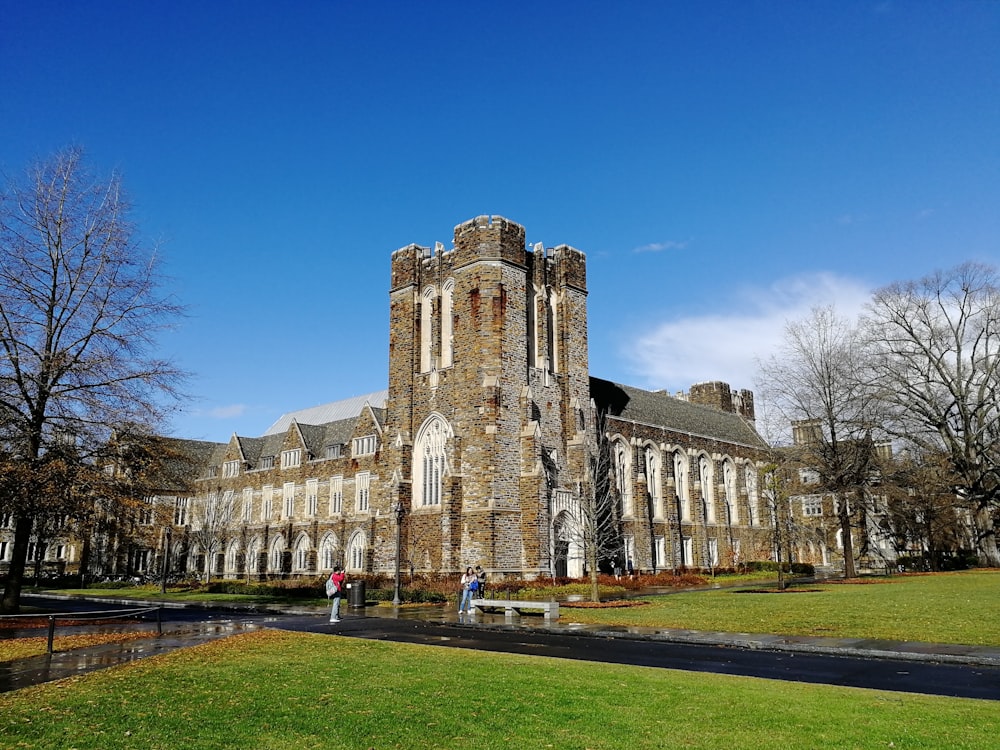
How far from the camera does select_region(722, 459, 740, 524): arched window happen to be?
59425 mm

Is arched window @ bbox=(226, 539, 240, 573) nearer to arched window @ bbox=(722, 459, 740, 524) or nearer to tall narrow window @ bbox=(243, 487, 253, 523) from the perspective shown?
tall narrow window @ bbox=(243, 487, 253, 523)

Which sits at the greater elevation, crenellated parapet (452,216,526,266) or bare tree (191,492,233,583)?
crenellated parapet (452,216,526,266)

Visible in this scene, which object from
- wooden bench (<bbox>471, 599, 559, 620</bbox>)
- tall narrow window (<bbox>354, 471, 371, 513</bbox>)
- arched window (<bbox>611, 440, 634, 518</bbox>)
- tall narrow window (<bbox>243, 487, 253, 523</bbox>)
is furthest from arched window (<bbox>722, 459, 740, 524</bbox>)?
tall narrow window (<bbox>243, 487, 253, 523</bbox>)

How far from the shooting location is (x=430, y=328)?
43.1 metres

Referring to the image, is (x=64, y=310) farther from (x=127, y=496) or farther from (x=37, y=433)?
(x=127, y=496)

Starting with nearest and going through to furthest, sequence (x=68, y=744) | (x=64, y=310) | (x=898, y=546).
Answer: (x=68, y=744) → (x=64, y=310) → (x=898, y=546)

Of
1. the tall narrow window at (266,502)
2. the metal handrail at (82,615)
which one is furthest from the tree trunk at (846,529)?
the tall narrow window at (266,502)

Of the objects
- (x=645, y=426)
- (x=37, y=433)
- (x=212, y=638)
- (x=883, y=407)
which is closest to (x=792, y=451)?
(x=883, y=407)

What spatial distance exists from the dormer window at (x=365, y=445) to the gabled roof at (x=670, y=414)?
1599cm

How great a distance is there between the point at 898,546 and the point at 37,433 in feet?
196

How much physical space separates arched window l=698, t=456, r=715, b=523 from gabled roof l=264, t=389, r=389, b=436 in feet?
84.4

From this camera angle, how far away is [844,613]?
22.3 meters

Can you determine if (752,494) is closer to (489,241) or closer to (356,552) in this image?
(356,552)

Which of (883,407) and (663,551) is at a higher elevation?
(883,407)
